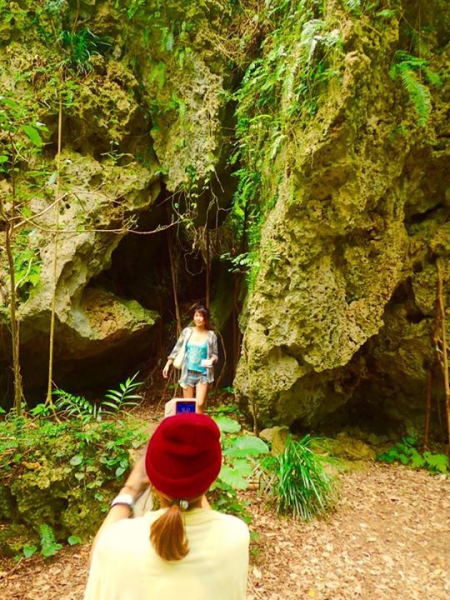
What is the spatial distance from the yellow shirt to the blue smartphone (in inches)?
23.4

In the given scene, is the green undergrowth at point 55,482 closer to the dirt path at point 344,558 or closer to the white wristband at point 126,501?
the dirt path at point 344,558

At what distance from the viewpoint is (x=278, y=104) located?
16.6ft

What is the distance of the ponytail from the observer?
0.96 metres

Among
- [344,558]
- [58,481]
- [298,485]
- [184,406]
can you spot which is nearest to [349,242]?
[298,485]

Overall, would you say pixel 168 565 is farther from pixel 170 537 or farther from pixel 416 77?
pixel 416 77

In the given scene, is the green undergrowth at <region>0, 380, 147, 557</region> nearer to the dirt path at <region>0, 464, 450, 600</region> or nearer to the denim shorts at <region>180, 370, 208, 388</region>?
the dirt path at <region>0, 464, 450, 600</region>

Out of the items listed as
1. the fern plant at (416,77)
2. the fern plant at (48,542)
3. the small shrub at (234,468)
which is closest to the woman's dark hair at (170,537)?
the small shrub at (234,468)

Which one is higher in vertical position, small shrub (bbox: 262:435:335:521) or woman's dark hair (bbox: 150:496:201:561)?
woman's dark hair (bbox: 150:496:201:561)

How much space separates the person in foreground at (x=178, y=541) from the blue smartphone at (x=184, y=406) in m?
0.54

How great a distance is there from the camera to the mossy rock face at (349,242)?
13.4ft

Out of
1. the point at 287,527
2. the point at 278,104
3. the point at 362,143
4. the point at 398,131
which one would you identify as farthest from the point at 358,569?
the point at 278,104

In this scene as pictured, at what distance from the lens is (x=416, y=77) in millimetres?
4051

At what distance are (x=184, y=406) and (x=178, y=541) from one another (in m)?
0.71

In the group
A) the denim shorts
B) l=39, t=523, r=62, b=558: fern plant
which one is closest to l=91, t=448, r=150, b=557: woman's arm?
l=39, t=523, r=62, b=558: fern plant
